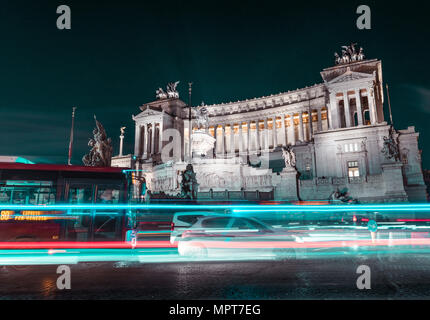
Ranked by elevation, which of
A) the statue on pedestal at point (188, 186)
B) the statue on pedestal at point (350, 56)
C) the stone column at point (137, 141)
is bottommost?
the statue on pedestal at point (188, 186)

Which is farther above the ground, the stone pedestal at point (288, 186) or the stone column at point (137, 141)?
the stone column at point (137, 141)

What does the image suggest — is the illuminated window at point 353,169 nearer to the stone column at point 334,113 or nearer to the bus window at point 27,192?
the stone column at point 334,113

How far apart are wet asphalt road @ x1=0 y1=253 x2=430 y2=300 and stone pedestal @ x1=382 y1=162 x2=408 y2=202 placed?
25.8m

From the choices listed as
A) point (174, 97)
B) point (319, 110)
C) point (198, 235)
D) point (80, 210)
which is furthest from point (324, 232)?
point (174, 97)

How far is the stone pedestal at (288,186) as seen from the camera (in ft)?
114

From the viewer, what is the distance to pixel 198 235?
8445mm

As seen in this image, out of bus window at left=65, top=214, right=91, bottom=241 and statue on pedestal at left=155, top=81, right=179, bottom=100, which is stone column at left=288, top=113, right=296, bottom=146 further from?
bus window at left=65, top=214, right=91, bottom=241

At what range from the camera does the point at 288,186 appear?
115 ft

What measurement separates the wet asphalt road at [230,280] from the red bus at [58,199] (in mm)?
1368

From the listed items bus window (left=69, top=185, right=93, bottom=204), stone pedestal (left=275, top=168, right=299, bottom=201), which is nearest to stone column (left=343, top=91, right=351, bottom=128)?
stone pedestal (left=275, top=168, right=299, bottom=201)

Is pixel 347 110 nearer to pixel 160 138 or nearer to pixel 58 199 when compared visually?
pixel 160 138

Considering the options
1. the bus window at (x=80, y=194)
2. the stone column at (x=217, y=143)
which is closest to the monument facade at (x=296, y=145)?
the stone column at (x=217, y=143)
